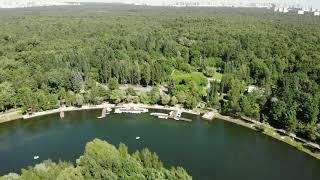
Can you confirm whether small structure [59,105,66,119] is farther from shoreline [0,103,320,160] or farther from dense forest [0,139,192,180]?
dense forest [0,139,192,180]

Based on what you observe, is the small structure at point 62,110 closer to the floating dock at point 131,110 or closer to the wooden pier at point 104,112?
the wooden pier at point 104,112

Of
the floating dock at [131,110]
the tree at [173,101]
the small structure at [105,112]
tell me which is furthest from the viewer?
the tree at [173,101]

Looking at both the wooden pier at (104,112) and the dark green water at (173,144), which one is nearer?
the dark green water at (173,144)

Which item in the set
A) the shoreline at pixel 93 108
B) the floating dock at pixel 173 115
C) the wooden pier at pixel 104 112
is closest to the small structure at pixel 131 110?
the shoreline at pixel 93 108

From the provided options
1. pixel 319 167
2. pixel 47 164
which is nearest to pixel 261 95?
pixel 319 167

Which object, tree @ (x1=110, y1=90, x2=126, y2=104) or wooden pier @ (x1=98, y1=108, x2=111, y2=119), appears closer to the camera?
wooden pier @ (x1=98, y1=108, x2=111, y2=119)

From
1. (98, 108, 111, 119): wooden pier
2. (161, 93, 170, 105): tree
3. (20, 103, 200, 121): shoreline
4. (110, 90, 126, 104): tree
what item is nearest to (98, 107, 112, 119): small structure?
(98, 108, 111, 119): wooden pier

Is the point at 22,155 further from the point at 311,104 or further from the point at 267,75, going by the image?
the point at 267,75
